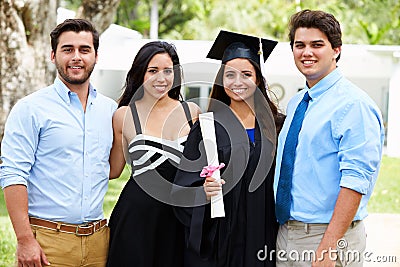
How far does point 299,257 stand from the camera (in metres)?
3.48

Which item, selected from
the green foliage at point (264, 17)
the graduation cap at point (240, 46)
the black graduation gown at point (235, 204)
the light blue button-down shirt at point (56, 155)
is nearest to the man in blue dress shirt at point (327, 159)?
the black graduation gown at point (235, 204)

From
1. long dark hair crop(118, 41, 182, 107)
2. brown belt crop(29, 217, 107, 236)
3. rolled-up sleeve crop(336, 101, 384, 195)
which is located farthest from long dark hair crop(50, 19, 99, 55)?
rolled-up sleeve crop(336, 101, 384, 195)

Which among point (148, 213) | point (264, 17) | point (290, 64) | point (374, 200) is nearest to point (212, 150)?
point (148, 213)

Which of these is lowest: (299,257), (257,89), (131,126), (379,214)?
(379,214)

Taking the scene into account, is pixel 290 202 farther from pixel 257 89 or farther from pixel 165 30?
pixel 165 30

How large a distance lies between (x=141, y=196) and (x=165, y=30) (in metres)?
27.9

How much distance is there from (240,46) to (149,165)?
2.81 ft

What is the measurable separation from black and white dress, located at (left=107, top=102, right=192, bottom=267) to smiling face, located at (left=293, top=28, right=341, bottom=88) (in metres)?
0.84

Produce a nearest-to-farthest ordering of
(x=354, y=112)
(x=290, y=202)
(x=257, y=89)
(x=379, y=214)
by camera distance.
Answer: (x=354, y=112), (x=290, y=202), (x=257, y=89), (x=379, y=214)

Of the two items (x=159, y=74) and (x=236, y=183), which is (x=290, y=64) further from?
(x=236, y=183)

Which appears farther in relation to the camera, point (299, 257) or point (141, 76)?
point (141, 76)

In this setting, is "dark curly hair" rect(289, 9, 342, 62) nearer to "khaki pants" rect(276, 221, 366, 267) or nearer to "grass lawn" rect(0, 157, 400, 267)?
"khaki pants" rect(276, 221, 366, 267)

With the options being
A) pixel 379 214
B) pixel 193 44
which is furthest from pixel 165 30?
pixel 379 214

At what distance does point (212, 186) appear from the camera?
3.57 m
